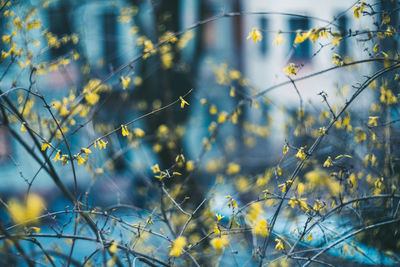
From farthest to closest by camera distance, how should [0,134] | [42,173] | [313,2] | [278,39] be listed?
[313,2], [42,173], [0,134], [278,39]

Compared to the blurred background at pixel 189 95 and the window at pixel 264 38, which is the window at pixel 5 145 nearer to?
the blurred background at pixel 189 95

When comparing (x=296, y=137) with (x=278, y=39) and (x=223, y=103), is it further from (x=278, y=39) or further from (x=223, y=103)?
(x=223, y=103)

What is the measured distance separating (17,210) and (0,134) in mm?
8534

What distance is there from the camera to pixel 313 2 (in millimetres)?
11781

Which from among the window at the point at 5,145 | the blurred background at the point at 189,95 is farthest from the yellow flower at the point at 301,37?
the window at the point at 5,145

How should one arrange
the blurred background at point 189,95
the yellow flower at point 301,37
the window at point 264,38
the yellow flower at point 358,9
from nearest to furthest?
the yellow flower at point 301,37 → the yellow flower at point 358,9 → the blurred background at point 189,95 → the window at point 264,38

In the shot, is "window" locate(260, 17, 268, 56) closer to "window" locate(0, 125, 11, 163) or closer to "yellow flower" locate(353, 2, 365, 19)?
"window" locate(0, 125, 11, 163)

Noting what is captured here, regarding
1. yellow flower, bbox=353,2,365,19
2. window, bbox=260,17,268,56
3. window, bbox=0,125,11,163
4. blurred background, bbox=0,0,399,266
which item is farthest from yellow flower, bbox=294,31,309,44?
window, bbox=260,17,268,56

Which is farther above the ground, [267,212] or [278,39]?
[278,39]

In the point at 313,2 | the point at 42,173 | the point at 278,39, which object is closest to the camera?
the point at 278,39

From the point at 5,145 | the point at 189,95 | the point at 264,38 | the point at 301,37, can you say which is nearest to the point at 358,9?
the point at 301,37

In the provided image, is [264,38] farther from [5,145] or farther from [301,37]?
[301,37]

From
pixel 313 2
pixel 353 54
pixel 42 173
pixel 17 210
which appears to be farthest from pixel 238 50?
pixel 17 210

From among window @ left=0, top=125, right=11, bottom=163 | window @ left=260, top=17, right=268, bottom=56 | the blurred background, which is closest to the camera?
window @ left=0, top=125, right=11, bottom=163
